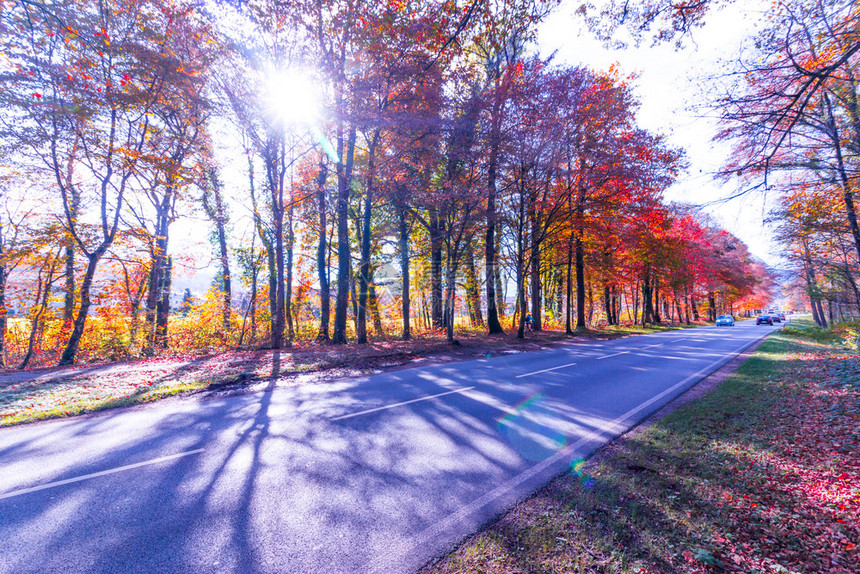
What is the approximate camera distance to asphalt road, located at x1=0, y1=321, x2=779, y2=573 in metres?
2.65

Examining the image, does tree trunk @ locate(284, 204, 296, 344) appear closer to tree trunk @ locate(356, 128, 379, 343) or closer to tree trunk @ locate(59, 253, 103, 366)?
tree trunk @ locate(356, 128, 379, 343)

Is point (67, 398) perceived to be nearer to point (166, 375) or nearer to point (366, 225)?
point (166, 375)

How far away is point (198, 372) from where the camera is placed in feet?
31.0

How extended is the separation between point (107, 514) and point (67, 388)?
7.50 metres

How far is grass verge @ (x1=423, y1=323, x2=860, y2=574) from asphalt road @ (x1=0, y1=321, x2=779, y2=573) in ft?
1.21

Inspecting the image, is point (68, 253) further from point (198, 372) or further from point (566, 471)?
point (566, 471)

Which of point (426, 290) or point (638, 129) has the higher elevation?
point (638, 129)

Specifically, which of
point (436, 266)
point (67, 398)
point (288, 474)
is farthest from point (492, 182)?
point (67, 398)

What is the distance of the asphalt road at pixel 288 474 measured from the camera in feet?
8.68

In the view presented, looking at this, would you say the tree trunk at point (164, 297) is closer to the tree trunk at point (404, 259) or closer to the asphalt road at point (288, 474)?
the tree trunk at point (404, 259)

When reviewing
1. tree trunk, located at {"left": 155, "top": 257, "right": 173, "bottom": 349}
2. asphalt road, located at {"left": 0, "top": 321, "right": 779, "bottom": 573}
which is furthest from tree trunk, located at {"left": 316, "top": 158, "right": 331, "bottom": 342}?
asphalt road, located at {"left": 0, "top": 321, "right": 779, "bottom": 573}

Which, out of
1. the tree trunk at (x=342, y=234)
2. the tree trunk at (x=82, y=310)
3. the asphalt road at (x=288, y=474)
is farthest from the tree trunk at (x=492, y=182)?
the tree trunk at (x=82, y=310)

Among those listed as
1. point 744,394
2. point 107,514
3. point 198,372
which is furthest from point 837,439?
point 198,372

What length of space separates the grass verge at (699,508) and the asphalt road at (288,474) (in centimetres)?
37
